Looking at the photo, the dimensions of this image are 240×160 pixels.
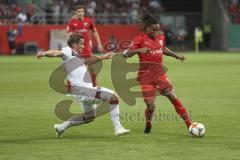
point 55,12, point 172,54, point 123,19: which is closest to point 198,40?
point 123,19

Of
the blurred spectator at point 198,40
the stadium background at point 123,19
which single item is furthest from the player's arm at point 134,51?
the blurred spectator at point 198,40

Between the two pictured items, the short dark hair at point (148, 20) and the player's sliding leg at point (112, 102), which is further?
the short dark hair at point (148, 20)

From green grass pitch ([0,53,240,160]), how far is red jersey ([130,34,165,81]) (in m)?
1.15

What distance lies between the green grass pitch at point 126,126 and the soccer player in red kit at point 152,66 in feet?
1.82

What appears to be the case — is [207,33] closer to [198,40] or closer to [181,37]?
[198,40]

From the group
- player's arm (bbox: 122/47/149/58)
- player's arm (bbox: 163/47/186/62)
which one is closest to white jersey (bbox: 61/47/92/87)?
player's arm (bbox: 122/47/149/58)

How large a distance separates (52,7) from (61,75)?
29.3 m

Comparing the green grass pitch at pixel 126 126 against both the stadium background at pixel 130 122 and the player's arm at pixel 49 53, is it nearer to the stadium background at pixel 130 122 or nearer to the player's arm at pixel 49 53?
the stadium background at pixel 130 122

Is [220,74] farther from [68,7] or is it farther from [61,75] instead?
[68,7]

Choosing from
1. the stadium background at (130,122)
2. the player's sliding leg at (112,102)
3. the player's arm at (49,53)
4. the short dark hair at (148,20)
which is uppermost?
the short dark hair at (148,20)

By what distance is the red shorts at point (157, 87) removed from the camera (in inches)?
522

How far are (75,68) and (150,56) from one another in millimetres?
1498

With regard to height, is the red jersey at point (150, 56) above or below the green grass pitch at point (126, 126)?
above

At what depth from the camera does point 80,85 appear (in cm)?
1275
